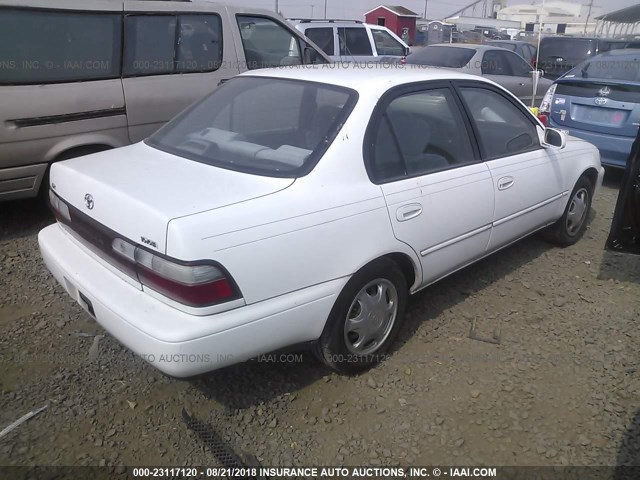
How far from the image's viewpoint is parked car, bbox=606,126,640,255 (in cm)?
326

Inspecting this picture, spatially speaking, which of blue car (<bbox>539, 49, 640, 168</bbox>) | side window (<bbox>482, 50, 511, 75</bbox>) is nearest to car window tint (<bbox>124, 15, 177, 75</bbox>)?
blue car (<bbox>539, 49, 640, 168</bbox>)

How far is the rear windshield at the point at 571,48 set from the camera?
42.7ft

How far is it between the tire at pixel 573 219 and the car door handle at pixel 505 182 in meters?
1.10

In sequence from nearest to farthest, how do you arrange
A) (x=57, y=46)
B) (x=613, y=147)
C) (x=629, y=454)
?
1. (x=629, y=454)
2. (x=57, y=46)
3. (x=613, y=147)

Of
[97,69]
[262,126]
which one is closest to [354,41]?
[97,69]

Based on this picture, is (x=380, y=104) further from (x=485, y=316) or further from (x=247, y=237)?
(x=485, y=316)

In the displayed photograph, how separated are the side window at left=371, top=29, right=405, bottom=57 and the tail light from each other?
403 inches

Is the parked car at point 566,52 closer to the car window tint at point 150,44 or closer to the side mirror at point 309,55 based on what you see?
the side mirror at point 309,55

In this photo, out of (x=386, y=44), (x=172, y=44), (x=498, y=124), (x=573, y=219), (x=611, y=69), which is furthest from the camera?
(x=386, y=44)

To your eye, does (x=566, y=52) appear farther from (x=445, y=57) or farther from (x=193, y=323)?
(x=193, y=323)

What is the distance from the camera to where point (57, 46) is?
434 centimetres

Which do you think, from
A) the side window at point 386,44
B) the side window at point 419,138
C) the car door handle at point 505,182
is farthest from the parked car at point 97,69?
the side window at point 386,44

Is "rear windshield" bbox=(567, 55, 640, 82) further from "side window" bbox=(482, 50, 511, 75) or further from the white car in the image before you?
the white car

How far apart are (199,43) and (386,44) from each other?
7413 mm
